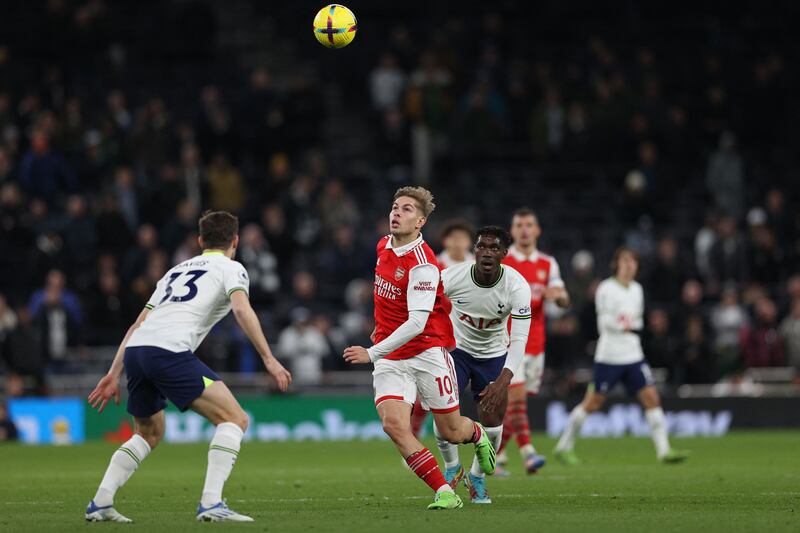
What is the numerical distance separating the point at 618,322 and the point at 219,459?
28.9ft

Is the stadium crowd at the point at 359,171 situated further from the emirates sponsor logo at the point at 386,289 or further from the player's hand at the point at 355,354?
the player's hand at the point at 355,354

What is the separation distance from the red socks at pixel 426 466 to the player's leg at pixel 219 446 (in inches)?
56.2

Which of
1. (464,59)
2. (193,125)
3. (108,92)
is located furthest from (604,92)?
(108,92)

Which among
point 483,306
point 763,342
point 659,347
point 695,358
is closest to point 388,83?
point 659,347

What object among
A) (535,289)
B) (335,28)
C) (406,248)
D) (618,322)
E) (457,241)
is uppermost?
(335,28)

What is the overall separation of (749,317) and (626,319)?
9.01m

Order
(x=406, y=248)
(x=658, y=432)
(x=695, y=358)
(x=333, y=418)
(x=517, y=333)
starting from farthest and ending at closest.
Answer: (x=695, y=358) → (x=333, y=418) → (x=658, y=432) → (x=517, y=333) → (x=406, y=248)

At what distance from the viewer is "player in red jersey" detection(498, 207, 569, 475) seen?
15359mm

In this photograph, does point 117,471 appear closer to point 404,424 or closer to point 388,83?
point 404,424

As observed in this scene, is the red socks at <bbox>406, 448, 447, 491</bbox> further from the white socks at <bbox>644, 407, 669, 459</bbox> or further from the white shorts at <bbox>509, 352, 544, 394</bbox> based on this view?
the white socks at <bbox>644, 407, 669, 459</bbox>

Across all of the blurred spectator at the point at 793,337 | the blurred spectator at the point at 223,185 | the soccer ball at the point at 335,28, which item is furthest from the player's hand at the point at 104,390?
the blurred spectator at the point at 793,337

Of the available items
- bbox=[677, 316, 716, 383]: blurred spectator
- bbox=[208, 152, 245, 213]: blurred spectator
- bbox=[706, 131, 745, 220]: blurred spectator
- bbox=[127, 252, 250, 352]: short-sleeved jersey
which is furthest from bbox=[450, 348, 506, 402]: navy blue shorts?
bbox=[706, 131, 745, 220]: blurred spectator

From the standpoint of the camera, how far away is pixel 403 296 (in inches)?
436

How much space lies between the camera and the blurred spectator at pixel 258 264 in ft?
79.8
